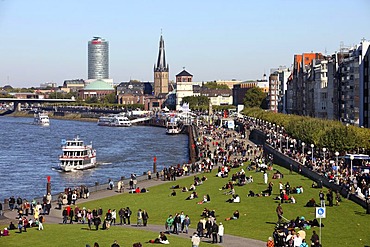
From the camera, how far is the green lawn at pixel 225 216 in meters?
29.7

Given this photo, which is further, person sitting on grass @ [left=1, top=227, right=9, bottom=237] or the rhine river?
the rhine river

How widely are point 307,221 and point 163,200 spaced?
1218 centimetres

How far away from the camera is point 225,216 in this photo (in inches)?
1388

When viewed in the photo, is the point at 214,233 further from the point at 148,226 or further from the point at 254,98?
the point at 254,98

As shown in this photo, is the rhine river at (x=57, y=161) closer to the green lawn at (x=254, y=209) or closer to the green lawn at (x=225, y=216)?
the green lawn at (x=254, y=209)

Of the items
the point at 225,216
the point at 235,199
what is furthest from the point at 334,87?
the point at 225,216

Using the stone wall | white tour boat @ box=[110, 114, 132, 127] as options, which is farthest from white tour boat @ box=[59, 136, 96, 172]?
white tour boat @ box=[110, 114, 132, 127]

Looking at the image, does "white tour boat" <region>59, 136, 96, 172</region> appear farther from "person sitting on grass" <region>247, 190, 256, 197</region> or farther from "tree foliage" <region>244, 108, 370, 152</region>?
"person sitting on grass" <region>247, 190, 256, 197</region>

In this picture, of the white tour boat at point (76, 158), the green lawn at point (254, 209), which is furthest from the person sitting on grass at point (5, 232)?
the white tour boat at point (76, 158)

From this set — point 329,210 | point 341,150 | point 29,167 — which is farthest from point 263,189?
point 29,167

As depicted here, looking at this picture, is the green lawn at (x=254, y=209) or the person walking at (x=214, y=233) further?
the green lawn at (x=254, y=209)

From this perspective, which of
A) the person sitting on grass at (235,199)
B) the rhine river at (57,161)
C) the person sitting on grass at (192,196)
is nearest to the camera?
the person sitting on grass at (235,199)

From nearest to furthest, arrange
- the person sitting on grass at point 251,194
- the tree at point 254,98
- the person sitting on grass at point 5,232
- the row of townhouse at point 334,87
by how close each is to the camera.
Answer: the person sitting on grass at point 5,232 < the person sitting on grass at point 251,194 < the row of townhouse at point 334,87 < the tree at point 254,98

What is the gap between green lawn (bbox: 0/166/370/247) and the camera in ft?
97.4
